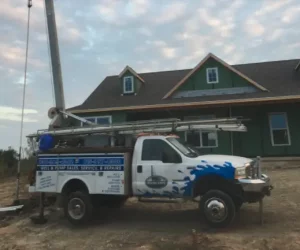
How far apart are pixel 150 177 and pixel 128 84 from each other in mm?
15619

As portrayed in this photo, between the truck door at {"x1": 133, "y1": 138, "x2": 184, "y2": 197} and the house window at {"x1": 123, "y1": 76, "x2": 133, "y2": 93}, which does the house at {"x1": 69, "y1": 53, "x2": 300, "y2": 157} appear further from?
the truck door at {"x1": 133, "y1": 138, "x2": 184, "y2": 197}

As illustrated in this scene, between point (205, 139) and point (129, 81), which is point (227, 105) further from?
point (129, 81)

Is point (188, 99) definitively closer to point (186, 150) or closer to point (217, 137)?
point (217, 137)

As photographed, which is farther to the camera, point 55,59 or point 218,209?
point 55,59

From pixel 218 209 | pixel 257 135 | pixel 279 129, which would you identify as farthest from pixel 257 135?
pixel 218 209

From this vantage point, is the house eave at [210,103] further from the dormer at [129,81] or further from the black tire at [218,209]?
the black tire at [218,209]

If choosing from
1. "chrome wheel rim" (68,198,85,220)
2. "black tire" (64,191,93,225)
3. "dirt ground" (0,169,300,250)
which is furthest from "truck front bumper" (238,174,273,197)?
"chrome wheel rim" (68,198,85,220)

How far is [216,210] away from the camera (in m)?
7.73

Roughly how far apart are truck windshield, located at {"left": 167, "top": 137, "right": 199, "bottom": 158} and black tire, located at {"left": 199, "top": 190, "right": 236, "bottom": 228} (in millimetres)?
1144

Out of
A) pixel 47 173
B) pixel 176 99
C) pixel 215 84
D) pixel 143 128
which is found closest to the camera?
pixel 143 128

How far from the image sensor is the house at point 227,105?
63.1 feet

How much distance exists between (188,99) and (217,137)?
2.73m

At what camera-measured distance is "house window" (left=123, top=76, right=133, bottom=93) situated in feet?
76.9

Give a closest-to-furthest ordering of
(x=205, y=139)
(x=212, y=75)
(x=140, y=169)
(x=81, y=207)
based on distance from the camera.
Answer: (x=140, y=169), (x=81, y=207), (x=205, y=139), (x=212, y=75)
